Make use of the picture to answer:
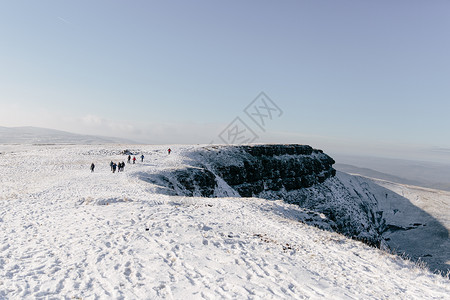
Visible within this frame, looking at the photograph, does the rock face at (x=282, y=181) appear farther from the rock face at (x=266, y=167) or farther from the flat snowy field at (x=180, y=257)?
the flat snowy field at (x=180, y=257)

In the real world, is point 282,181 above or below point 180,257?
below

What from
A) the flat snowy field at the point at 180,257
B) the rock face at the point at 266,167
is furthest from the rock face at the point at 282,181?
the flat snowy field at the point at 180,257

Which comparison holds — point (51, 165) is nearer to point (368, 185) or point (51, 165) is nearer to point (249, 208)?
point (249, 208)

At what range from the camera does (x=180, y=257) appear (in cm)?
902

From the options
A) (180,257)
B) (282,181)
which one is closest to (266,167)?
(282,181)

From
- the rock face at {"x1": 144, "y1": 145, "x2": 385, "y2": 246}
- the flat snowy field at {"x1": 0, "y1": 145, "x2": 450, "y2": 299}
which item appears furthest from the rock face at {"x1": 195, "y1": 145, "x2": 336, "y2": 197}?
the flat snowy field at {"x1": 0, "y1": 145, "x2": 450, "y2": 299}

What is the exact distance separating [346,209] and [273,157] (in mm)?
24855

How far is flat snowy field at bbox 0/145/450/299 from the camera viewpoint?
7129 mm

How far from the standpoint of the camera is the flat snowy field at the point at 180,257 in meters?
7.13

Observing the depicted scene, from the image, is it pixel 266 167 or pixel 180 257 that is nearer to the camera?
pixel 180 257

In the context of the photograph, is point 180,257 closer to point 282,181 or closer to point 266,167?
point 266,167

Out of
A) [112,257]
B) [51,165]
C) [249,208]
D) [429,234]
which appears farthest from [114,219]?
[429,234]

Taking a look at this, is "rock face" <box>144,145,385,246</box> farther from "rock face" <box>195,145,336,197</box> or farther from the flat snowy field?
the flat snowy field

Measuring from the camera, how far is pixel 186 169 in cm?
3812
